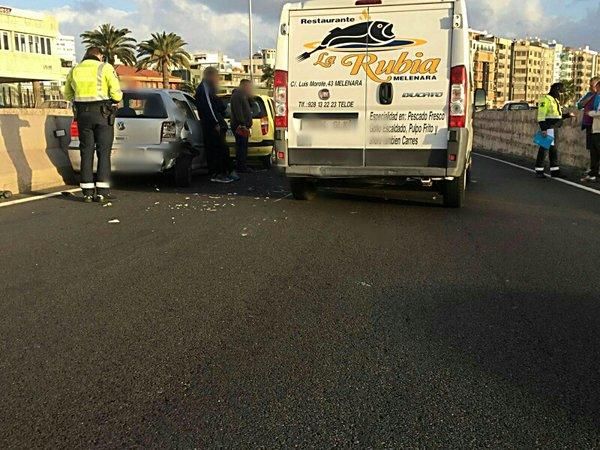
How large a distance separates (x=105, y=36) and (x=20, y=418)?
65.4 meters

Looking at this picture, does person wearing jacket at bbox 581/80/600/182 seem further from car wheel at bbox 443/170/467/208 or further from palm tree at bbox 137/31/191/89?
palm tree at bbox 137/31/191/89

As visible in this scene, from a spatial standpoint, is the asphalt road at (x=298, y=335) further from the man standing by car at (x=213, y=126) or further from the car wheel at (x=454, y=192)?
the man standing by car at (x=213, y=126)

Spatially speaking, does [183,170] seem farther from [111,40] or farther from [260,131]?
[111,40]

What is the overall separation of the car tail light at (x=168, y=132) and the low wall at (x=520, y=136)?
363 inches

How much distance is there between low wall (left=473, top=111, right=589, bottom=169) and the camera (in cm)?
1419

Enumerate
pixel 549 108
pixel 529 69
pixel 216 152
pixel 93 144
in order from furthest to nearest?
pixel 529 69, pixel 549 108, pixel 216 152, pixel 93 144

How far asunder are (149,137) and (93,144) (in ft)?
3.99

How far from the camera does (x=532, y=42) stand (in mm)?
190375

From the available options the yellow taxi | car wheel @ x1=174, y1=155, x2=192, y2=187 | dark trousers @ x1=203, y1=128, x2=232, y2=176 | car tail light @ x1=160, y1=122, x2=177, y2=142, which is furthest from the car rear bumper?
the yellow taxi

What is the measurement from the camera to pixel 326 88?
772 cm

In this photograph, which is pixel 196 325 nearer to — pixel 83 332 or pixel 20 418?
pixel 83 332

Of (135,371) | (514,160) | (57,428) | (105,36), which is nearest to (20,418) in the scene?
(57,428)

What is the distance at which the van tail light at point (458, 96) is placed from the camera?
7.17 metres

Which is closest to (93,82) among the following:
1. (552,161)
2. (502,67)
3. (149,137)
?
(149,137)
